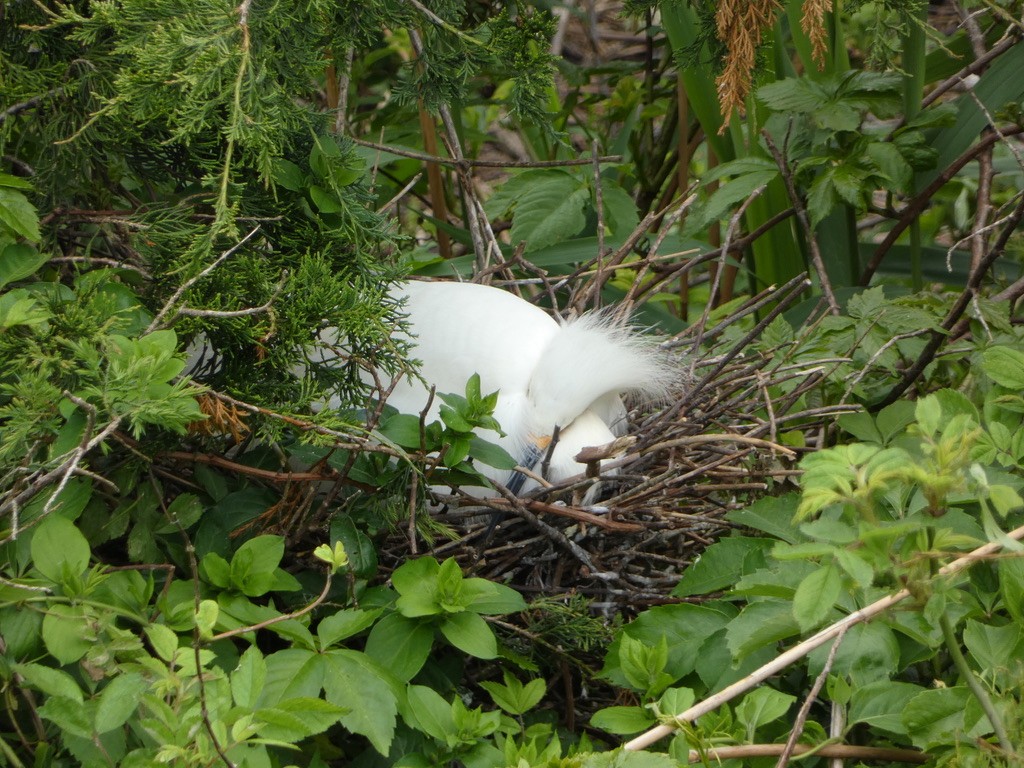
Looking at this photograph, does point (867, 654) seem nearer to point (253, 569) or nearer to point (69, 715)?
point (253, 569)

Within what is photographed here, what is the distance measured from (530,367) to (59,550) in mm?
813

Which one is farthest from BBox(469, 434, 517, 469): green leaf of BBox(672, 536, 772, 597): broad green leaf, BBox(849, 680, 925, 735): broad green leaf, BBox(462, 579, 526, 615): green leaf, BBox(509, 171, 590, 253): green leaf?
BBox(509, 171, 590, 253): green leaf

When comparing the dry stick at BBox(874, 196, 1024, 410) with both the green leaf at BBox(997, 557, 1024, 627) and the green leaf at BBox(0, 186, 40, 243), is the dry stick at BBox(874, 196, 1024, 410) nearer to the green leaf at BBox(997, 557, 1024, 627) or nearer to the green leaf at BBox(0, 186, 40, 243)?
the green leaf at BBox(997, 557, 1024, 627)

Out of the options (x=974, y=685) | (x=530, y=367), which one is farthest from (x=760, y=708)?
(x=530, y=367)

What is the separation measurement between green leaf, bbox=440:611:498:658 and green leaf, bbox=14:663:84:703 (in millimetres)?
375

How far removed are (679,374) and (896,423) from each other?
14.0 inches

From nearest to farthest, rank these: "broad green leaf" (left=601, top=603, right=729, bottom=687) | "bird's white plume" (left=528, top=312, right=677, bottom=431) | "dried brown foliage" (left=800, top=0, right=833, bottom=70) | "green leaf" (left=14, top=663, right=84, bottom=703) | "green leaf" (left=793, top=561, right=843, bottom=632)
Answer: "green leaf" (left=793, top=561, right=843, bottom=632) < "green leaf" (left=14, top=663, right=84, bottom=703) < "broad green leaf" (left=601, top=603, right=729, bottom=687) < "dried brown foliage" (left=800, top=0, right=833, bottom=70) < "bird's white plume" (left=528, top=312, right=677, bottom=431)

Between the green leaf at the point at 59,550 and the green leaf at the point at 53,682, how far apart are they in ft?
0.32

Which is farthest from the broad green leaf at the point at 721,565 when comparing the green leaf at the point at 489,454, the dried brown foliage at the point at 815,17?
the dried brown foliage at the point at 815,17

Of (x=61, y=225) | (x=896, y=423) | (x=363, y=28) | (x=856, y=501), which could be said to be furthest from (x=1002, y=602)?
(x=61, y=225)

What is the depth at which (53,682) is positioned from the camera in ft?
3.18

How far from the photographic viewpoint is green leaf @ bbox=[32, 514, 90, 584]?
105cm

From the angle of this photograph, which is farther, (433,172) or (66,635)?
(433,172)

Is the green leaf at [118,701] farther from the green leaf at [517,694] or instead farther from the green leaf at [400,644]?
the green leaf at [517,694]
